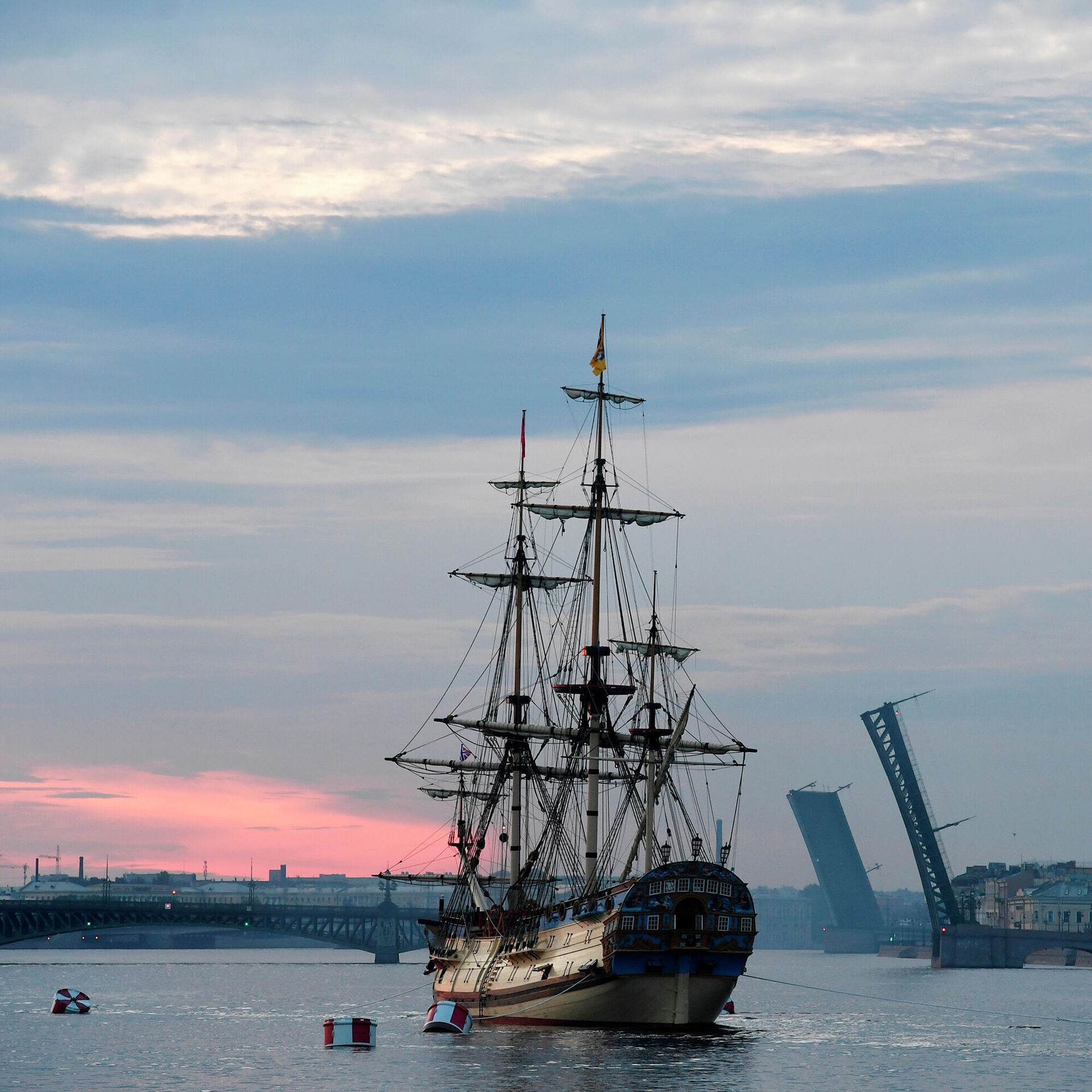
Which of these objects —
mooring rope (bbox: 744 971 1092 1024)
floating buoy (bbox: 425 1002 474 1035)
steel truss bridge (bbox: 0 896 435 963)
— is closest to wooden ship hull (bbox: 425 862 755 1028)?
floating buoy (bbox: 425 1002 474 1035)

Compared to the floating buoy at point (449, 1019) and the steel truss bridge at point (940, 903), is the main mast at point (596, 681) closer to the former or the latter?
the floating buoy at point (449, 1019)

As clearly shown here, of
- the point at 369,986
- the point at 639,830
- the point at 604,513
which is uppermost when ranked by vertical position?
the point at 604,513

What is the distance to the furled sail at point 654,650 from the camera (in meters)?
80.4

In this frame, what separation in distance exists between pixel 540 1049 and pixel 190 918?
340 ft

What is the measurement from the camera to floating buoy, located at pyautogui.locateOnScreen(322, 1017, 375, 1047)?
65938mm

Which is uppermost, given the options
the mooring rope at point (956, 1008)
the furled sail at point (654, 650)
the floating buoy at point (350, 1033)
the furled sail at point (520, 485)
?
the furled sail at point (520, 485)

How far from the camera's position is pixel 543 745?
297 ft

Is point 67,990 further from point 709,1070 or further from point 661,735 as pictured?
point 709,1070

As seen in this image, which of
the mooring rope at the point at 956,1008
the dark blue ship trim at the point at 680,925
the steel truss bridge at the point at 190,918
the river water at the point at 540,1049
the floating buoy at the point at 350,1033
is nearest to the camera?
the river water at the point at 540,1049

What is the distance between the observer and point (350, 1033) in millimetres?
66375

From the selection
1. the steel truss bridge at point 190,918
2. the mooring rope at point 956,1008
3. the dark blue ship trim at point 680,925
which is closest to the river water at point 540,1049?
the mooring rope at point 956,1008

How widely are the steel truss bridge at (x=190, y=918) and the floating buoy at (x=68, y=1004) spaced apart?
1643 inches

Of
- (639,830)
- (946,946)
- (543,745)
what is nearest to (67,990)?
(543,745)

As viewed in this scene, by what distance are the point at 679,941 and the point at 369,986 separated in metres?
76.9
